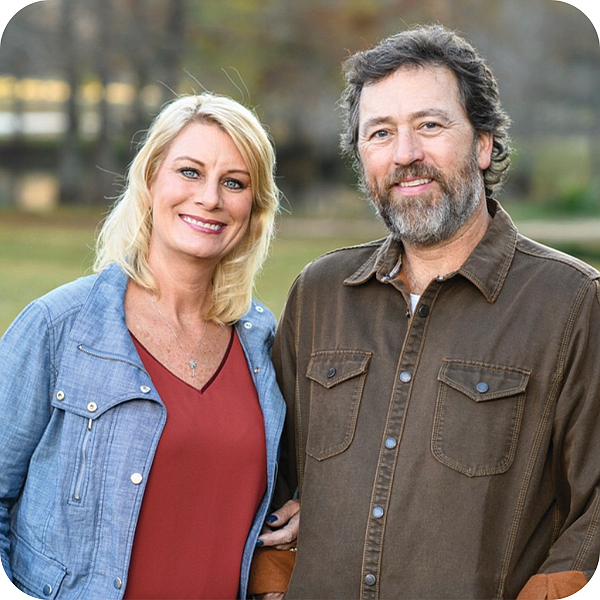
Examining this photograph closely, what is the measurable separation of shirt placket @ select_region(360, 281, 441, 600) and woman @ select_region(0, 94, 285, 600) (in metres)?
0.45

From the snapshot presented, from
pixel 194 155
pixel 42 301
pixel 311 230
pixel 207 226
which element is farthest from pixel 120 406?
pixel 311 230

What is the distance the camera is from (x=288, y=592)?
3.06 m

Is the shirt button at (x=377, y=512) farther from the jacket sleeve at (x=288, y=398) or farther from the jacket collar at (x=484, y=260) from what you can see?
the jacket collar at (x=484, y=260)

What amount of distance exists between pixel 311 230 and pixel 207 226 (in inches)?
652

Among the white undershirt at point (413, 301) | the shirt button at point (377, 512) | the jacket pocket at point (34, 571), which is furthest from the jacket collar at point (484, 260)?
the jacket pocket at point (34, 571)

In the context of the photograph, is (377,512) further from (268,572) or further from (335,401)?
(268,572)

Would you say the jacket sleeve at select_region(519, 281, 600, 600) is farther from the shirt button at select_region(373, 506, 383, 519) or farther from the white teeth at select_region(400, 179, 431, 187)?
the white teeth at select_region(400, 179, 431, 187)

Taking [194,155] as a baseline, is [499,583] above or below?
below

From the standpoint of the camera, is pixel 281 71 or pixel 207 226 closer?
pixel 207 226

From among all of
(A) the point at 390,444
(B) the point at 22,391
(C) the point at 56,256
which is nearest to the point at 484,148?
(A) the point at 390,444

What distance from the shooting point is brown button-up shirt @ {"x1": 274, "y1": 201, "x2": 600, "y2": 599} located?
2775mm

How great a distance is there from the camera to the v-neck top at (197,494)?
2930 millimetres

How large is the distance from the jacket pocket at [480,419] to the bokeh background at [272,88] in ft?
51.6

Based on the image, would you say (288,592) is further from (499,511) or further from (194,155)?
(194,155)
